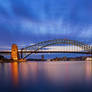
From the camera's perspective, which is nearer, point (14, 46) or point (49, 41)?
point (14, 46)

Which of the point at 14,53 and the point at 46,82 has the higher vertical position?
the point at 46,82

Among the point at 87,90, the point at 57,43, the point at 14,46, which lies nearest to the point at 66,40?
the point at 57,43

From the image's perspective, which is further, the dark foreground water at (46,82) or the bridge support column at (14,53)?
the bridge support column at (14,53)

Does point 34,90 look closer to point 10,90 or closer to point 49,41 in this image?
point 10,90

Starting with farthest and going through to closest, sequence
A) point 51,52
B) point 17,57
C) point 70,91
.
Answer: point 17,57, point 51,52, point 70,91

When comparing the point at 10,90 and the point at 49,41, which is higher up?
the point at 49,41

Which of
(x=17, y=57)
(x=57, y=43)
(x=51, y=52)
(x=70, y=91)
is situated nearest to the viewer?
(x=70, y=91)

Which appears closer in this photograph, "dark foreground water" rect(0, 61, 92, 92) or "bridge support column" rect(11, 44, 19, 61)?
"dark foreground water" rect(0, 61, 92, 92)

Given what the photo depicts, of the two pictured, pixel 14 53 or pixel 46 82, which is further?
pixel 14 53

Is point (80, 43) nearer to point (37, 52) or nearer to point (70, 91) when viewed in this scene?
point (37, 52)
